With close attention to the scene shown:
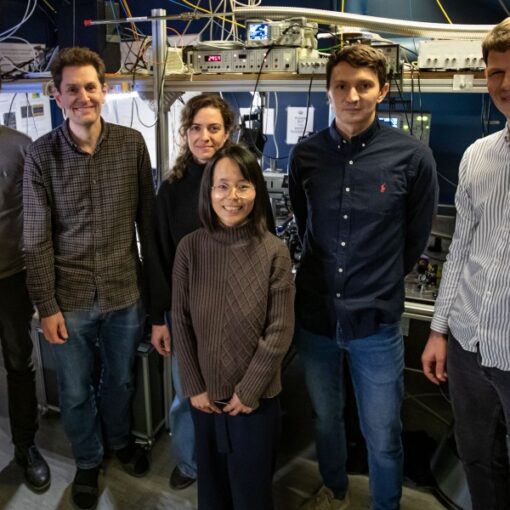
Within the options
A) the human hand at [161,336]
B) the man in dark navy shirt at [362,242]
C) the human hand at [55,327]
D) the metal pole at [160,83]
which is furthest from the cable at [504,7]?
the human hand at [55,327]

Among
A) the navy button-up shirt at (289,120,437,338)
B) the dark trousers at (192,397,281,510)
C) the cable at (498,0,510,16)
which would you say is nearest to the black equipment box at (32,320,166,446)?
the dark trousers at (192,397,281,510)

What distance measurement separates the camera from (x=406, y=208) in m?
1.50

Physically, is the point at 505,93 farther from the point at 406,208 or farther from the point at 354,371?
the point at 354,371

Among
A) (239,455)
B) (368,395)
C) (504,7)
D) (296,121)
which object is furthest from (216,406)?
(504,7)

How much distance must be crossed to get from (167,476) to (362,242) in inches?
49.7

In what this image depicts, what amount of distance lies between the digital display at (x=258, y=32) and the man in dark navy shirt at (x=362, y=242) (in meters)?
0.64

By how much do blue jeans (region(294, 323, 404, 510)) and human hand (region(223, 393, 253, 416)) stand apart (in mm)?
307

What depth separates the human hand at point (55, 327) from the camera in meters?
1.71

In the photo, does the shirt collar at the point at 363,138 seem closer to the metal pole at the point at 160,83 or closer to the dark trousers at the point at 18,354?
the metal pole at the point at 160,83

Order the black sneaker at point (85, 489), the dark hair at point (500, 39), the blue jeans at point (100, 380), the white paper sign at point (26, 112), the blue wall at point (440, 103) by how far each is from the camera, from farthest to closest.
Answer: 1. the white paper sign at point (26, 112)
2. the blue wall at point (440, 103)
3. the black sneaker at point (85, 489)
4. the blue jeans at point (100, 380)
5. the dark hair at point (500, 39)

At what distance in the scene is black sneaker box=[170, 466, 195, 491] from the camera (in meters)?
2.00

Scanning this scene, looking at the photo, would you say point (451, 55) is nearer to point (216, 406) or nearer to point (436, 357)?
point (436, 357)

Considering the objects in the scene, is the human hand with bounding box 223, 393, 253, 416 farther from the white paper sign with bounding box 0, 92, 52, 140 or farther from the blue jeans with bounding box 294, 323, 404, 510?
the white paper sign with bounding box 0, 92, 52, 140

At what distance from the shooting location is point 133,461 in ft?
6.86
